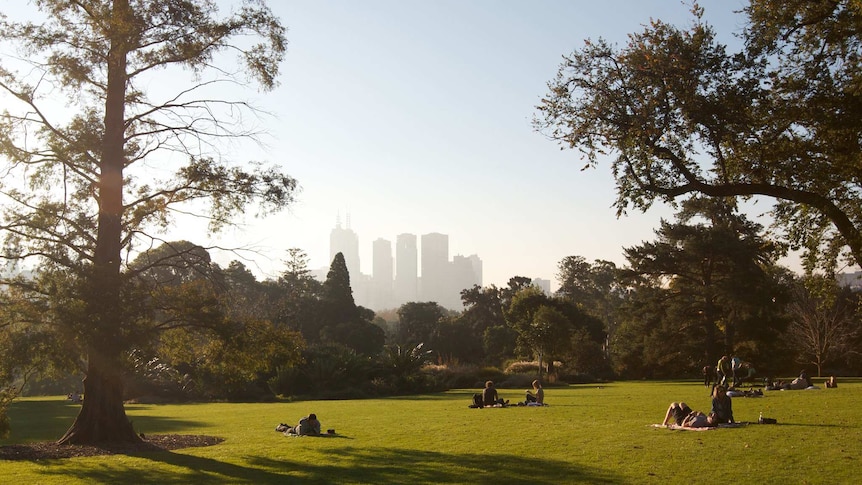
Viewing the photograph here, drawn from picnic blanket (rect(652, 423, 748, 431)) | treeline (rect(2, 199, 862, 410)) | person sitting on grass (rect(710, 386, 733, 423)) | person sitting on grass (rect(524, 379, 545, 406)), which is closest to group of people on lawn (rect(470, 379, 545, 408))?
person sitting on grass (rect(524, 379, 545, 406))

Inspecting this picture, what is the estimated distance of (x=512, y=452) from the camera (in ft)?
46.6

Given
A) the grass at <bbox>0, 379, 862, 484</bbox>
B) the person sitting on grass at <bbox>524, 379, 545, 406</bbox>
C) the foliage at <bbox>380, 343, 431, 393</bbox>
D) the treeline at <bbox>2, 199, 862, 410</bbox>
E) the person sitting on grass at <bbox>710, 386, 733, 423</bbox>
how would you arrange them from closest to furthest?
the grass at <bbox>0, 379, 862, 484</bbox> → the person sitting on grass at <bbox>710, 386, 733, 423</bbox> → the treeline at <bbox>2, 199, 862, 410</bbox> → the person sitting on grass at <bbox>524, 379, 545, 406</bbox> → the foliage at <bbox>380, 343, 431, 393</bbox>

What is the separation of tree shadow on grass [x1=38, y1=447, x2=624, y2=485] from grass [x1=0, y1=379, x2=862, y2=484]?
0.07ft

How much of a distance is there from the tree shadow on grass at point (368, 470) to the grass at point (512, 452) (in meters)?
0.02

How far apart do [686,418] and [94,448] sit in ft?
45.1

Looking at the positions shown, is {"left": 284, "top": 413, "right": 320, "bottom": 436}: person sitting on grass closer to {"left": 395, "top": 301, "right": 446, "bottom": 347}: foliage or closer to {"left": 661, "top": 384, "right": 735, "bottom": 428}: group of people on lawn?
{"left": 661, "top": 384, "right": 735, "bottom": 428}: group of people on lawn

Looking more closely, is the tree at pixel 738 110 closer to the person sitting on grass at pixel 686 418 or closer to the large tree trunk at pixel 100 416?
the person sitting on grass at pixel 686 418

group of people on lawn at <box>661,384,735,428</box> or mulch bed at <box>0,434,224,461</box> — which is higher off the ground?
group of people on lawn at <box>661,384,735,428</box>

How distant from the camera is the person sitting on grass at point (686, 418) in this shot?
53.4 feet

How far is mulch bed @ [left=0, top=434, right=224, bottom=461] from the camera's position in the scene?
16250mm

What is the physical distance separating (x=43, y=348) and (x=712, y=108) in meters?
15.3

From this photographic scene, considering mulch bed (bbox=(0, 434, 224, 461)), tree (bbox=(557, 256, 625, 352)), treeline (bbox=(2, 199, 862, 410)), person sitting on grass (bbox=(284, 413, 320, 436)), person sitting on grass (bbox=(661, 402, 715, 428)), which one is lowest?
mulch bed (bbox=(0, 434, 224, 461))

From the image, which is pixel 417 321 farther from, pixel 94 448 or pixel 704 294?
pixel 94 448

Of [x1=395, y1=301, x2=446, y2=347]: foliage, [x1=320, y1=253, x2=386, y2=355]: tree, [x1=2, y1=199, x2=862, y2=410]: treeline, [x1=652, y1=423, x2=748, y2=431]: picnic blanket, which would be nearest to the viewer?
[x1=652, y1=423, x2=748, y2=431]: picnic blanket
